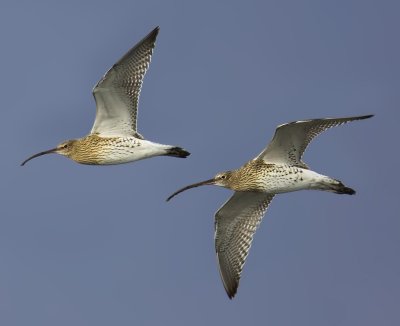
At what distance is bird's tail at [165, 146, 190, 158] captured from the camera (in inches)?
1009

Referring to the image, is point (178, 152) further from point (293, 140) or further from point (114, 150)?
point (293, 140)

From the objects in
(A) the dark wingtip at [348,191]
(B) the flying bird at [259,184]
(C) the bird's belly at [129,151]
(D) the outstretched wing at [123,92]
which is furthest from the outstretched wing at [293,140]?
(D) the outstretched wing at [123,92]

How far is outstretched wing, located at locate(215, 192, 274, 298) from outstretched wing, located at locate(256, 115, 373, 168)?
209 cm

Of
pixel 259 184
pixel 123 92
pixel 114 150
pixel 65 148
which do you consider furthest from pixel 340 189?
pixel 65 148

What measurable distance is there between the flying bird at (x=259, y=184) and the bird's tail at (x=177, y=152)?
1.02 metres

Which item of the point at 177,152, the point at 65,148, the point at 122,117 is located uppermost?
the point at 122,117

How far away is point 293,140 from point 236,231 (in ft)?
11.3

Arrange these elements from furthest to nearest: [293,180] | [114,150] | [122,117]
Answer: [122,117] < [114,150] < [293,180]

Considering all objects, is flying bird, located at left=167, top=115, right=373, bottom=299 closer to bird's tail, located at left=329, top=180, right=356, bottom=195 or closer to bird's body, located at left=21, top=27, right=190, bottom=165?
bird's tail, located at left=329, top=180, right=356, bottom=195

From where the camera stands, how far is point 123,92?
85.5ft

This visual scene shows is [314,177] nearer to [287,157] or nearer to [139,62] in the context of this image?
[287,157]

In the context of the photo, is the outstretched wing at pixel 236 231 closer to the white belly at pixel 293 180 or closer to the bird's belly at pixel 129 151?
the white belly at pixel 293 180

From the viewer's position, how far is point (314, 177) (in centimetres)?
2436

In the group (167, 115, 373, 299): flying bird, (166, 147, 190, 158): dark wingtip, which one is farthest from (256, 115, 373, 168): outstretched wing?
(166, 147, 190, 158): dark wingtip
